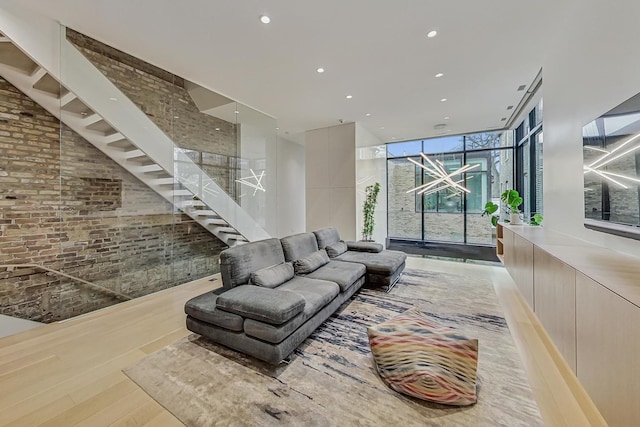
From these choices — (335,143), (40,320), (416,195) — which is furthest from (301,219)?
(40,320)

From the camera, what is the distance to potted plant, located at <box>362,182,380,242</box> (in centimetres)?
604

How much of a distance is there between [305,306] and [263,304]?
0.42 meters

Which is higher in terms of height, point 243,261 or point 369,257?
point 243,261

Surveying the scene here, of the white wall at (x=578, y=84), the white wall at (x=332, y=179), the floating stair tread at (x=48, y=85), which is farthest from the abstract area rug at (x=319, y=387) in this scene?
the floating stair tread at (x=48, y=85)

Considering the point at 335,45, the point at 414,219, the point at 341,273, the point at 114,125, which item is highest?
the point at 335,45

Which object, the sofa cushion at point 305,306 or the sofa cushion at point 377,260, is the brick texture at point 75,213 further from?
the sofa cushion at point 377,260

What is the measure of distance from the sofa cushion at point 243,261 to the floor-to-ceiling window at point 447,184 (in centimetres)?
517

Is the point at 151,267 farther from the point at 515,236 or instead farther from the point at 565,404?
the point at 515,236

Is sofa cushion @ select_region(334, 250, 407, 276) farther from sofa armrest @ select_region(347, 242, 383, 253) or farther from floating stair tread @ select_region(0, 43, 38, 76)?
floating stair tread @ select_region(0, 43, 38, 76)

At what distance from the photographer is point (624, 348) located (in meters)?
1.20

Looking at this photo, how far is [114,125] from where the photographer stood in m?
3.33

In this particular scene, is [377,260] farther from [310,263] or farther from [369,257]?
[310,263]

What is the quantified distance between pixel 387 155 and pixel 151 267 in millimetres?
6432

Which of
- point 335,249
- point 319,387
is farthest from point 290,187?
point 319,387
